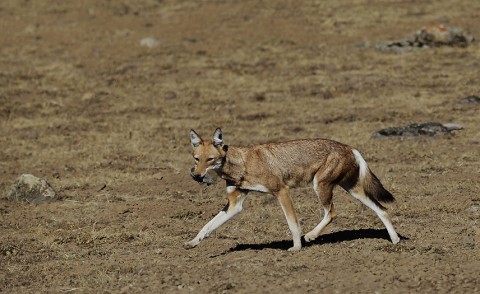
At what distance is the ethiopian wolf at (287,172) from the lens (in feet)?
38.3

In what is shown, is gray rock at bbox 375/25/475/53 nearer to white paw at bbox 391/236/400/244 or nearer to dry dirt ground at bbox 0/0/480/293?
dry dirt ground at bbox 0/0/480/293

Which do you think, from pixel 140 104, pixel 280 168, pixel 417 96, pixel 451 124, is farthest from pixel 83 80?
pixel 280 168

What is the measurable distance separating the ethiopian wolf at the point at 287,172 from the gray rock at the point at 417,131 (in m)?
11.0

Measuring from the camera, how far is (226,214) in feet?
38.8

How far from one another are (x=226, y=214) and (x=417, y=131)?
12519mm

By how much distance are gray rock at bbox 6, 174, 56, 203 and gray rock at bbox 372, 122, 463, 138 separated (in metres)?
10.3

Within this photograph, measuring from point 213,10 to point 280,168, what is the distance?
35113 mm

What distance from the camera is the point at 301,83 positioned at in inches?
1272

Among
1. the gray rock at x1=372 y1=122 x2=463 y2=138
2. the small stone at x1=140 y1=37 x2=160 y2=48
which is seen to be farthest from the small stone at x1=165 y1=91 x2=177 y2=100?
the gray rock at x1=372 y1=122 x2=463 y2=138

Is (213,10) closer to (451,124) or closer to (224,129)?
(224,129)

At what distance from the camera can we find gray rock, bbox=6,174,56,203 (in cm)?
1761

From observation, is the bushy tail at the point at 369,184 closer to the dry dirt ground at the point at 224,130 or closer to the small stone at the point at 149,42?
the dry dirt ground at the point at 224,130

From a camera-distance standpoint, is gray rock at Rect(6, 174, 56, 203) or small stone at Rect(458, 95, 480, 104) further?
small stone at Rect(458, 95, 480, 104)

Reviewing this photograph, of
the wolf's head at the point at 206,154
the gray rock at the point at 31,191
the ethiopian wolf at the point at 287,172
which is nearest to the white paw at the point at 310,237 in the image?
the ethiopian wolf at the point at 287,172
